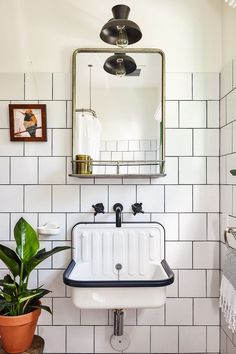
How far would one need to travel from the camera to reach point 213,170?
1.52m

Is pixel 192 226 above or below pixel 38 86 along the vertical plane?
below

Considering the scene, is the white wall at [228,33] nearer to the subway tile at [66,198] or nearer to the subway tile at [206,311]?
the subway tile at [66,198]

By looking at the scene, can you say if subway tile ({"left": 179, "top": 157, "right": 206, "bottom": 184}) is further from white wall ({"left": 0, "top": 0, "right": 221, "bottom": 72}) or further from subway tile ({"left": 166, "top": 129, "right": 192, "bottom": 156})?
white wall ({"left": 0, "top": 0, "right": 221, "bottom": 72})

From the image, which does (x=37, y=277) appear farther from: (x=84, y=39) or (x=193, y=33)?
(x=193, y=33)

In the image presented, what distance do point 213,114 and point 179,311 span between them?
1.15 metres

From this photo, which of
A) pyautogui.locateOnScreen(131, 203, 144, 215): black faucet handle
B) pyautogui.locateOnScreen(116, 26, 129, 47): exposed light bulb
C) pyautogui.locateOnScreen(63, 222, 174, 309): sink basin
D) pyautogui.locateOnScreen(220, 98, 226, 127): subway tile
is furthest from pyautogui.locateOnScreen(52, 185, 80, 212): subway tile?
pyautogui.locateOnScreen(220, 98, 226, 127): subway tile

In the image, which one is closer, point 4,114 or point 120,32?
point 120,32

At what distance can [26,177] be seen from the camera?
4.95 ft

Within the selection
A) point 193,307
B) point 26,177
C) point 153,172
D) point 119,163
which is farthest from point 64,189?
point 193,307

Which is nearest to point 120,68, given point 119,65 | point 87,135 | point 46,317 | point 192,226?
point 119,65

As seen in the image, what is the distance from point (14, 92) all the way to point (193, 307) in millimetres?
1613

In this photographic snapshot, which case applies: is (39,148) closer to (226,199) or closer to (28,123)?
(28,123)

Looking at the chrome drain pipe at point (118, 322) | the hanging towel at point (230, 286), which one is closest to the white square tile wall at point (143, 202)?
the chrome drain pipe at point (118, 322)

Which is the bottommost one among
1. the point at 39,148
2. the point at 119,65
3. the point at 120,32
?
the point at 39,148
